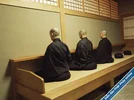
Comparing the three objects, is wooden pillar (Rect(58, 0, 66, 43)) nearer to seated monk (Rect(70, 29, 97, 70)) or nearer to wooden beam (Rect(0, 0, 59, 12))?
wooden beam (Rect(0, 0, 59, 12))

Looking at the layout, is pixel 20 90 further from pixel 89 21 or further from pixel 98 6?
pixel 98 6

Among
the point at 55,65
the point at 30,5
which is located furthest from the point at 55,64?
the point at 30,5

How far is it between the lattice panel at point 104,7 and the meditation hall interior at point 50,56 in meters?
0.89

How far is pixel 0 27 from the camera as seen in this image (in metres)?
2.46

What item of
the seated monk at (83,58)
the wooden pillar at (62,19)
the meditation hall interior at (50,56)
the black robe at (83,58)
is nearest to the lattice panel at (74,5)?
the meditation hall interior at (50,56)

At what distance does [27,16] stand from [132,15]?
Answer: 4.83 m

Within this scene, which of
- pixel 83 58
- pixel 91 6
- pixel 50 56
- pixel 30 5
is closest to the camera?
pixel 50 56

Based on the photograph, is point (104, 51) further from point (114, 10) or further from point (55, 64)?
point (114, 10)

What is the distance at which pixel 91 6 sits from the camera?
471 centimetres

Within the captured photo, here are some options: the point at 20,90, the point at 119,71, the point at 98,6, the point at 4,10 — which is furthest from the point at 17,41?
the point at 98,6

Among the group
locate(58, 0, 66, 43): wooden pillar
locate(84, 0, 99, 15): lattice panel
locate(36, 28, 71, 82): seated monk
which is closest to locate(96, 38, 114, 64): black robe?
locate(58, 0, 66, 43): wooden pillar

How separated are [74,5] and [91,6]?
882 millimetres

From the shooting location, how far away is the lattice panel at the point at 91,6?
4520 millimetres

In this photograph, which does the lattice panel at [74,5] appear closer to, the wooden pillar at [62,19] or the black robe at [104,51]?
the wooden pillar at [62,19]
